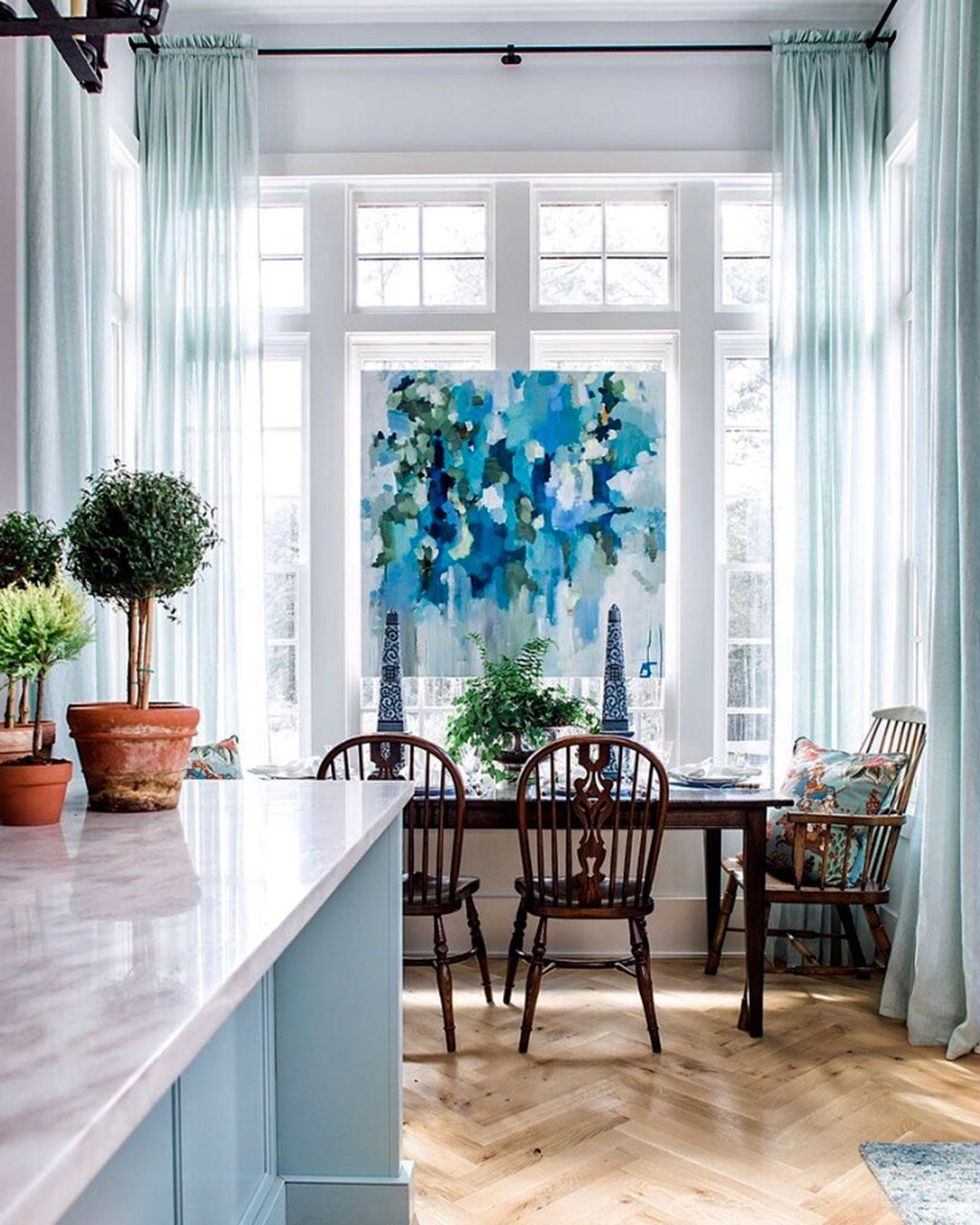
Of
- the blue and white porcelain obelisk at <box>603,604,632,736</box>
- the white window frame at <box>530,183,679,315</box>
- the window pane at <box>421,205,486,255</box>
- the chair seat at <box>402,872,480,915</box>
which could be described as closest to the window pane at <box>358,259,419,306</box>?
the window pane at <box>421,205,486,255</box>

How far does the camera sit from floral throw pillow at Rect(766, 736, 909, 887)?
11.7 feet

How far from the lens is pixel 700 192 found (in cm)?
442

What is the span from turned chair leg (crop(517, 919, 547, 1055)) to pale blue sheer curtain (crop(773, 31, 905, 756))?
4.58 feet

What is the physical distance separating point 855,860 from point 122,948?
2.97m

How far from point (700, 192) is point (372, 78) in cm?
133

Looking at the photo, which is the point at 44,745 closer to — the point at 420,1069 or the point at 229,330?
the point at 420,1069

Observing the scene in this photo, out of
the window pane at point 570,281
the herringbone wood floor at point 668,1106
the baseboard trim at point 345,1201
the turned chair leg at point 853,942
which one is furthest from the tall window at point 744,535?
the baseboard trim at point 345,1201

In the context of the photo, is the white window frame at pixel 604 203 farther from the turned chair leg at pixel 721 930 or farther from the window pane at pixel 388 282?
the turned chair leg at pixel 721 930

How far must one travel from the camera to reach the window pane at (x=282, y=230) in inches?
177

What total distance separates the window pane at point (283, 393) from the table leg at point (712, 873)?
7.30 ft

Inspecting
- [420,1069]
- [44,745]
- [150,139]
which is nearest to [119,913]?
[44,745]

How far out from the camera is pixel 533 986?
3.28 metres

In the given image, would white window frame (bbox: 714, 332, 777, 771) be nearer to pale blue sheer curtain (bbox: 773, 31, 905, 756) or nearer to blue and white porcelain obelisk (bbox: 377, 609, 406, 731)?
pale blue sheer curtain (bbox: 773, 31, 905, 756)

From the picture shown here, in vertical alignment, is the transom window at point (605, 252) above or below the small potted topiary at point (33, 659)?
above
